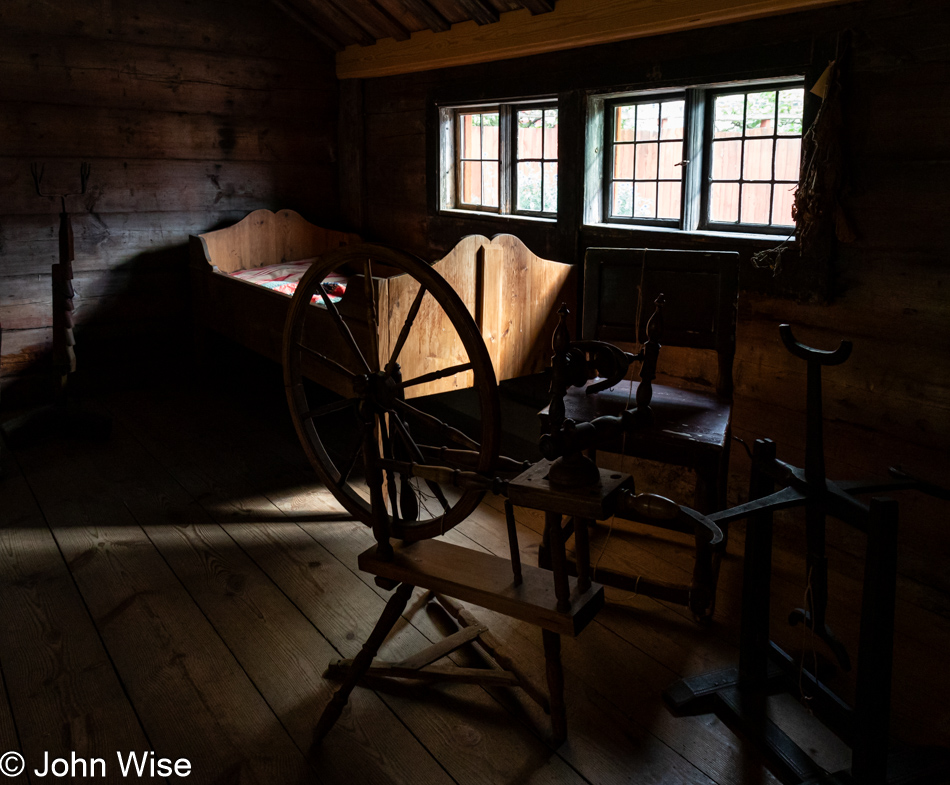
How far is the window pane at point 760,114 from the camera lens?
2.77 meters

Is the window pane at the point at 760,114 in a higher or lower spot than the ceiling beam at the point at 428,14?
lower

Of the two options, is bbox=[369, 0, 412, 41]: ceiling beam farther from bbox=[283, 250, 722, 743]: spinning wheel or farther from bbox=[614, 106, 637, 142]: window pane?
bbox=[283, 250, 722, 743]: spinning wheel

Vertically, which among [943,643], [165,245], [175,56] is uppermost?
[175,56]

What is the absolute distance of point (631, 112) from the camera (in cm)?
326

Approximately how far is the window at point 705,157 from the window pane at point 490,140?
0.79 metres

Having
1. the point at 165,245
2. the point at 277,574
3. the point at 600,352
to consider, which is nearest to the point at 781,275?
the point at 600,352

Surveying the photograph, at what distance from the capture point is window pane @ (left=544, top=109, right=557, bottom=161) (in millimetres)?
3619

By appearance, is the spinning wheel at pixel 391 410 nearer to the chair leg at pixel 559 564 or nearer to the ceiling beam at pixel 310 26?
the chair leg at pixel 559 564

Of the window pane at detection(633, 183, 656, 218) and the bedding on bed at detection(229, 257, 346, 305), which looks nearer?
the window pane at detection(633, 183, 656, 218)

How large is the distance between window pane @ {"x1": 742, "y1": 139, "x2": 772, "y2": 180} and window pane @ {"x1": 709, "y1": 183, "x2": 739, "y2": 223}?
0.07 meters

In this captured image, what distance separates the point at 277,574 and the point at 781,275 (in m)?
1.89

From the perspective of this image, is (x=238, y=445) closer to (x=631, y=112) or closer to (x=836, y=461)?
(x=631, y=112)

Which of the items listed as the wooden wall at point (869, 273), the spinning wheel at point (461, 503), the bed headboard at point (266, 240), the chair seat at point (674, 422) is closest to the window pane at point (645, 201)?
the wooden wall at point (869, 273)

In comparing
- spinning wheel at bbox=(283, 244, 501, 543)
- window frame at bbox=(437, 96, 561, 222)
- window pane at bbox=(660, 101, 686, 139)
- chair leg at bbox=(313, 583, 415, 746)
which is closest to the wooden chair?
spinning wheel at bbox=(283, 244, 501, 543)
